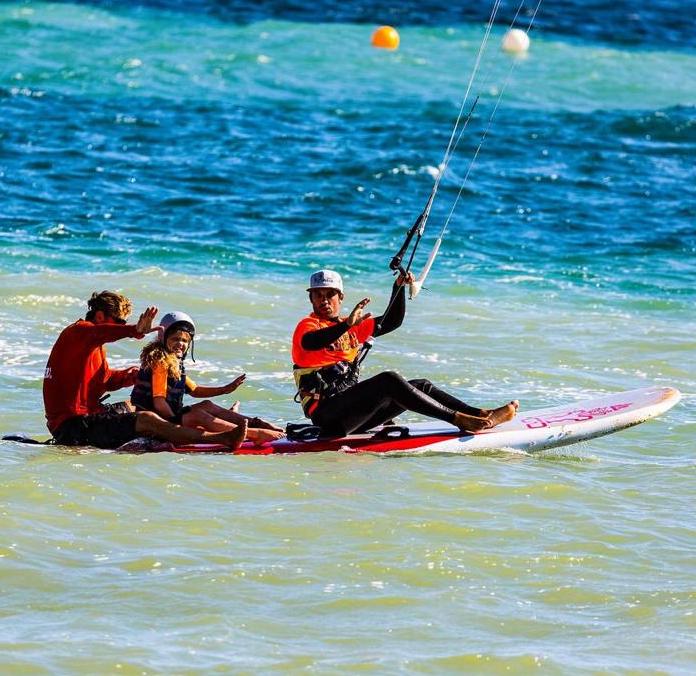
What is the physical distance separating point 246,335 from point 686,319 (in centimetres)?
463

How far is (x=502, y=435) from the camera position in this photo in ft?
29.3

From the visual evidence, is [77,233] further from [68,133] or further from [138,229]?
[68,133]

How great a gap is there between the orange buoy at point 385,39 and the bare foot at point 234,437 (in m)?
21.9

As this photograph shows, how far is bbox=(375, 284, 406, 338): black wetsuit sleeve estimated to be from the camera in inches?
355

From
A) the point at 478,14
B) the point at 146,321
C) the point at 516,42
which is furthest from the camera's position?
the point at 478,14

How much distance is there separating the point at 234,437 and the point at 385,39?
22.1 meters

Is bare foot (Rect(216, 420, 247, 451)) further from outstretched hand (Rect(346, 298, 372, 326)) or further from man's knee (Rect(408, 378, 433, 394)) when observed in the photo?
man's knee (Rect(408, 378, 433, 394))

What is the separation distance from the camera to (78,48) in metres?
27.6

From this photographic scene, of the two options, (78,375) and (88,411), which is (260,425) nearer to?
(88,411)

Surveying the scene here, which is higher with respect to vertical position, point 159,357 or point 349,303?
point 349,303

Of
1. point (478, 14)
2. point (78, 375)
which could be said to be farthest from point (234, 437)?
point (478, 14)

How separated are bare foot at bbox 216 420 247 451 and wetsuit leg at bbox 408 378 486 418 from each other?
1.15m

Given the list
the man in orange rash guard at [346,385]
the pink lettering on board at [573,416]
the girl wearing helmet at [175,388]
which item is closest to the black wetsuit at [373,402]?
the man in orange rash guard at [346,385]

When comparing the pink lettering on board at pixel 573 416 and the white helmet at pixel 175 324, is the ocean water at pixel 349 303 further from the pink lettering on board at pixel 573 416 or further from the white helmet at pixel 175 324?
the white helmet at pixel 175 324
